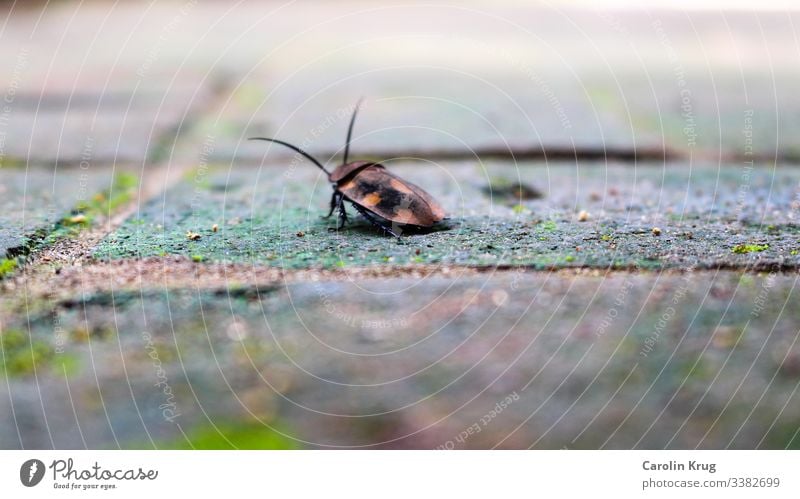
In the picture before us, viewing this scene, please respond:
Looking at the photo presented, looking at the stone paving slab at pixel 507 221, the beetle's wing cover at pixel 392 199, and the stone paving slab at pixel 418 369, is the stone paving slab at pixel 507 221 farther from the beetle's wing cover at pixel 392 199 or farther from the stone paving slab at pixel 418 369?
the stone paving slab at pixel 418 369

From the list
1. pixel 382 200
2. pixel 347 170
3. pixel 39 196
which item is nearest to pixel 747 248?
pixel 382 200

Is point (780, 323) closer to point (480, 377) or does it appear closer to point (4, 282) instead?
point (480, 377)

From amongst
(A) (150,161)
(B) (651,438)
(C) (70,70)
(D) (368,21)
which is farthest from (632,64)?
(B) (651,438)

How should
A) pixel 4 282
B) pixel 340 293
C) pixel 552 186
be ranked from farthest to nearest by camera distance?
pixel 552 186 < pixel 4 282 < pixel 340 293

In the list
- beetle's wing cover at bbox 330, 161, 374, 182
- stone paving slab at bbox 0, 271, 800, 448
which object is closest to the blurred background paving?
stone paving slab at bbox 0, 271, 800, 448
